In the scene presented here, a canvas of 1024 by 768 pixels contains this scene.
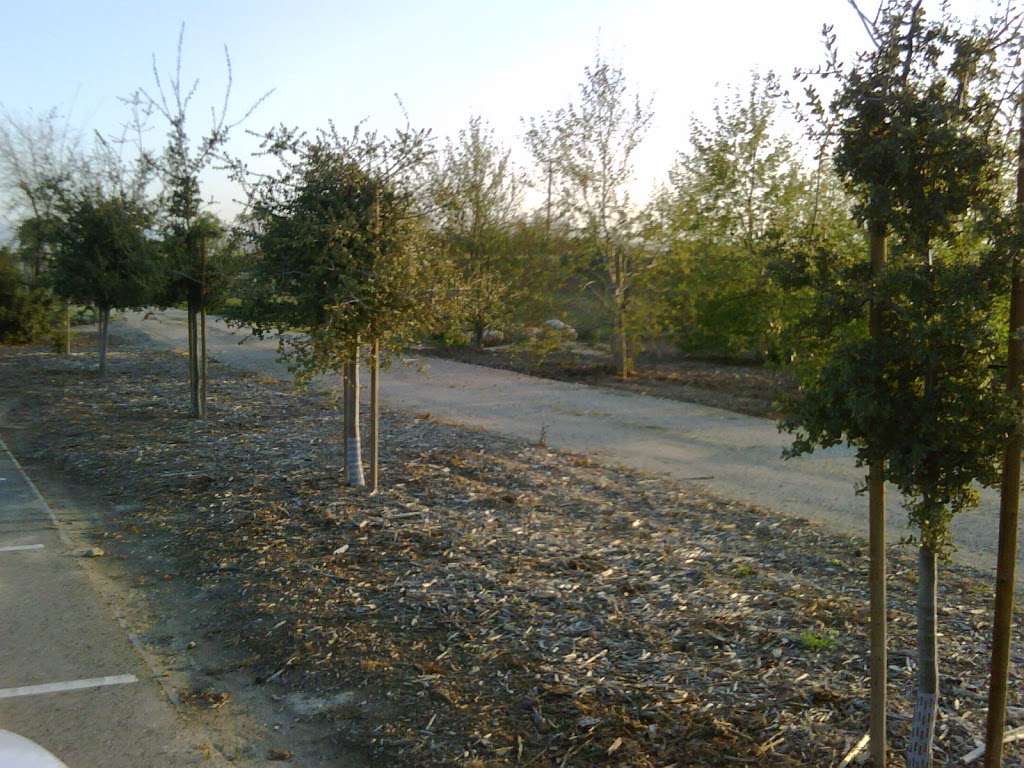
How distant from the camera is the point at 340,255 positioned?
7.97 meters

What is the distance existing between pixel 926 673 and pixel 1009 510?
83 cm

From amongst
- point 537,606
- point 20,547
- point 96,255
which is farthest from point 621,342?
point 537,606

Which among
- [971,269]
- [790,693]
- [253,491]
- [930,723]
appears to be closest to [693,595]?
[790,693]

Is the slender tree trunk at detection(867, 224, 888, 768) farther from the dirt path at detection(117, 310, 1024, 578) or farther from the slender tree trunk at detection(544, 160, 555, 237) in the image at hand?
the slender tree trunk at detection(544, 160, 555, 237)

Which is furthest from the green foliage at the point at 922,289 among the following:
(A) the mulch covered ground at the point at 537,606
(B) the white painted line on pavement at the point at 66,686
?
(B) the white painted line on pavement at the point at 66,686

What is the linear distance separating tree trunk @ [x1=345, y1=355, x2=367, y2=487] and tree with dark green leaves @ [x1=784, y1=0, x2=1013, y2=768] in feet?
18.5

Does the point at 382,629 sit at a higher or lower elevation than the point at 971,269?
lower

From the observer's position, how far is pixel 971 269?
3.31 meters

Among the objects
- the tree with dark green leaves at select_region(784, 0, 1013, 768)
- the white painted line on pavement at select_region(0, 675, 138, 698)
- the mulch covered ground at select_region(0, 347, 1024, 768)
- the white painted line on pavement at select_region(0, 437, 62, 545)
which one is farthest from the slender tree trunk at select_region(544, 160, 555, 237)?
the tree with dark green leaves at select_region(784, 0, 1013, 768)

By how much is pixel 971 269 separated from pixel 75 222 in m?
16.4

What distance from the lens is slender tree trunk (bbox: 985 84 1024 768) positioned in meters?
3.24

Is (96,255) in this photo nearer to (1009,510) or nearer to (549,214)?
(549,214)

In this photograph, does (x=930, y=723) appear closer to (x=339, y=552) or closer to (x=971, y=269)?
(x=971, y=269)

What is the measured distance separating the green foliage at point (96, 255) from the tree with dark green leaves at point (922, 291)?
46.7ft
